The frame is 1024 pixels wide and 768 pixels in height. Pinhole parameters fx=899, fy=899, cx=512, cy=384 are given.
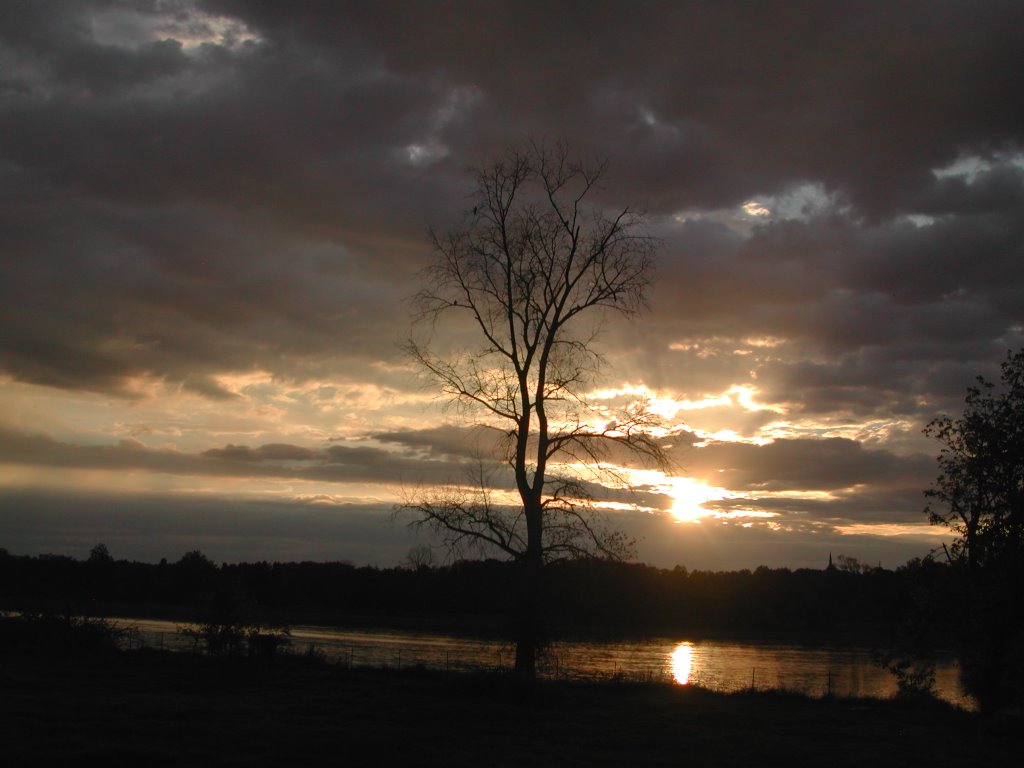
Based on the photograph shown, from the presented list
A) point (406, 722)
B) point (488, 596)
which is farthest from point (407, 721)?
point (488, 596)

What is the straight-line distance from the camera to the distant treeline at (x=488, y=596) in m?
88.5

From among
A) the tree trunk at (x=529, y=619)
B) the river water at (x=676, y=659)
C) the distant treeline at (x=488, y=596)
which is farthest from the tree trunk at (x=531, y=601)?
the distant treeline at (x=488, y=596)

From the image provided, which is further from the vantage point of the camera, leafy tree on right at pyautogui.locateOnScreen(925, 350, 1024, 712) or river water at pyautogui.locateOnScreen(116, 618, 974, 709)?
river water at pyautogui.locateOnScreen(116, 618, 974, 709)

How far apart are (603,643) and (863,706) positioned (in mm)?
42443

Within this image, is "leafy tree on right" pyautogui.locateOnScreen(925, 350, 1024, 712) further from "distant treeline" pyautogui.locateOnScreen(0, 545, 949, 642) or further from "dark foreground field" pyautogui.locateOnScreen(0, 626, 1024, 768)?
"distant treeline" pyautogui.locateOnScreen(0, 545, 949, 642)

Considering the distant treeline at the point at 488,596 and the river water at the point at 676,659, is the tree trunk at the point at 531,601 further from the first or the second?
the distant treeline at the point at 488,596

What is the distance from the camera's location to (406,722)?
15672 millimetres

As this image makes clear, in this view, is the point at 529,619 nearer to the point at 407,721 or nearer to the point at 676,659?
the point at 407,721

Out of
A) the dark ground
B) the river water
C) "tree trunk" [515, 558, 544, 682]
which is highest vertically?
"tree trunk" [515, 558, 544, 682]

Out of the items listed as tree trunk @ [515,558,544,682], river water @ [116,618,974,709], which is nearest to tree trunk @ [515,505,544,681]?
tree trunk @ [515,558,544,682]

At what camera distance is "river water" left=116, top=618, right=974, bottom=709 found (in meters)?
37.2

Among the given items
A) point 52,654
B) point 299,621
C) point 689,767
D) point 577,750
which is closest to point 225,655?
point 52,654

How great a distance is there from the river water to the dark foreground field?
22.2 ft

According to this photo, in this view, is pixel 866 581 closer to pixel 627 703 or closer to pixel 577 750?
pixel 627 703
